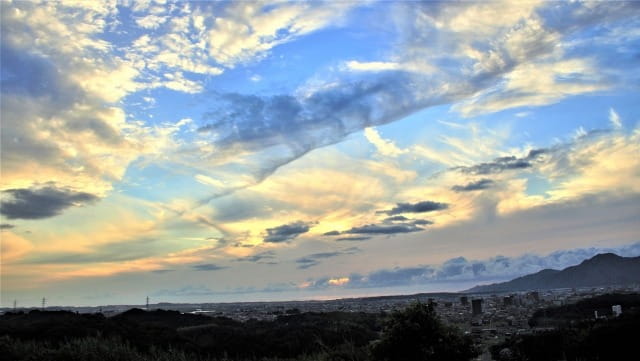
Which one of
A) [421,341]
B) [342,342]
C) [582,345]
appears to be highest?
[421,341]

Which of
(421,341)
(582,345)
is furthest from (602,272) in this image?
(421,341)

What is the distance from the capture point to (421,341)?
16.1 metres

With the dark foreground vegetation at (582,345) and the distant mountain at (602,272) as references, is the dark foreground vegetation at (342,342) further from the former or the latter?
the distant mountain at (602,272)

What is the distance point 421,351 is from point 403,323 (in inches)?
35.4

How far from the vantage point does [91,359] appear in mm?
23438

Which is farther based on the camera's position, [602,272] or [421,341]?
[602,272]

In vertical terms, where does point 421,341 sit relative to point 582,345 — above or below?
above

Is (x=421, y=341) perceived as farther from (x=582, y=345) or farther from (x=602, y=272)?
(x=602, y=272)

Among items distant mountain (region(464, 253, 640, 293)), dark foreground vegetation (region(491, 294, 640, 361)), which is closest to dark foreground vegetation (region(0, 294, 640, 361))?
dark foreground vegetation (region(491, 294, 640, 361))

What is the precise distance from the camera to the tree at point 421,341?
15953 mm

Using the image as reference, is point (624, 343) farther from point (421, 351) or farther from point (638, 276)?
point (638, 276)

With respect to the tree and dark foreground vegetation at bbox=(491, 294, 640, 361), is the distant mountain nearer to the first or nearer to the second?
dark foreground vegetation at bbox=(491, 294, 640, 361)

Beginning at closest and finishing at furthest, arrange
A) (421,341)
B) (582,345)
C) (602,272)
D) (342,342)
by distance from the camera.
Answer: (421,341) → (342,342) → (582,345) → (602,272)

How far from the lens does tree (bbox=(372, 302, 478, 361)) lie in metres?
16.0
